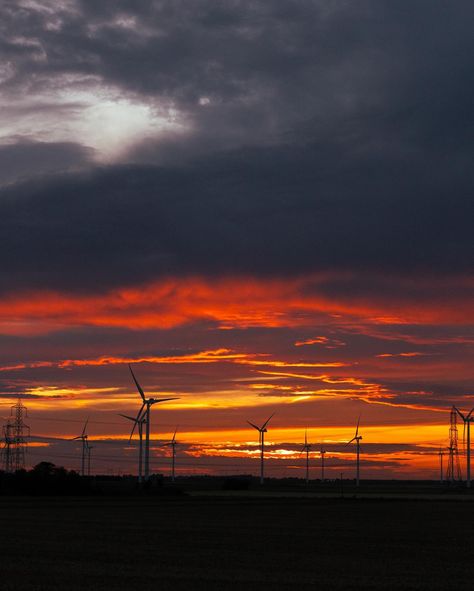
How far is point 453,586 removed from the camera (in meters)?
42.5

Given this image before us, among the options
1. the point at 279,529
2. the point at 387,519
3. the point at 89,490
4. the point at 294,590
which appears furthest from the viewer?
the point at 89,490

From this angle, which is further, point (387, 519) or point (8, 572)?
point (387, 519)

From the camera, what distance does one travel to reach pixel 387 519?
10100 centimetres

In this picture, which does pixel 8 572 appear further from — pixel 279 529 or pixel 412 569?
pixel 279 529

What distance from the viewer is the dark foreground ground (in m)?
43.2

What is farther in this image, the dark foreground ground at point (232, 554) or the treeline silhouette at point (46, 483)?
the treeline silhouette at point (46, 483)

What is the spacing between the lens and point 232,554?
186 ft

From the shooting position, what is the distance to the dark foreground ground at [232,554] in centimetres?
4322

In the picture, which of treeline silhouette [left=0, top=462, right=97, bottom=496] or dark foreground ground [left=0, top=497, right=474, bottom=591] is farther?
treeline silhouette [left=0, top=462, right=97, bottom=496]

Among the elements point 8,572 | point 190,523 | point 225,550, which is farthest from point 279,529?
point 8,572

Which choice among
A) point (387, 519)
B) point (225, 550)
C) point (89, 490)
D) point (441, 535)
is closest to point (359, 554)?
point (225, 550)

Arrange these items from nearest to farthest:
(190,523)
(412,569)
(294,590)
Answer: (294,590) < (412,569) < (190,523)

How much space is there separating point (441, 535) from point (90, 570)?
1467 inches

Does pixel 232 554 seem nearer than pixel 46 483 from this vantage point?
Yes
